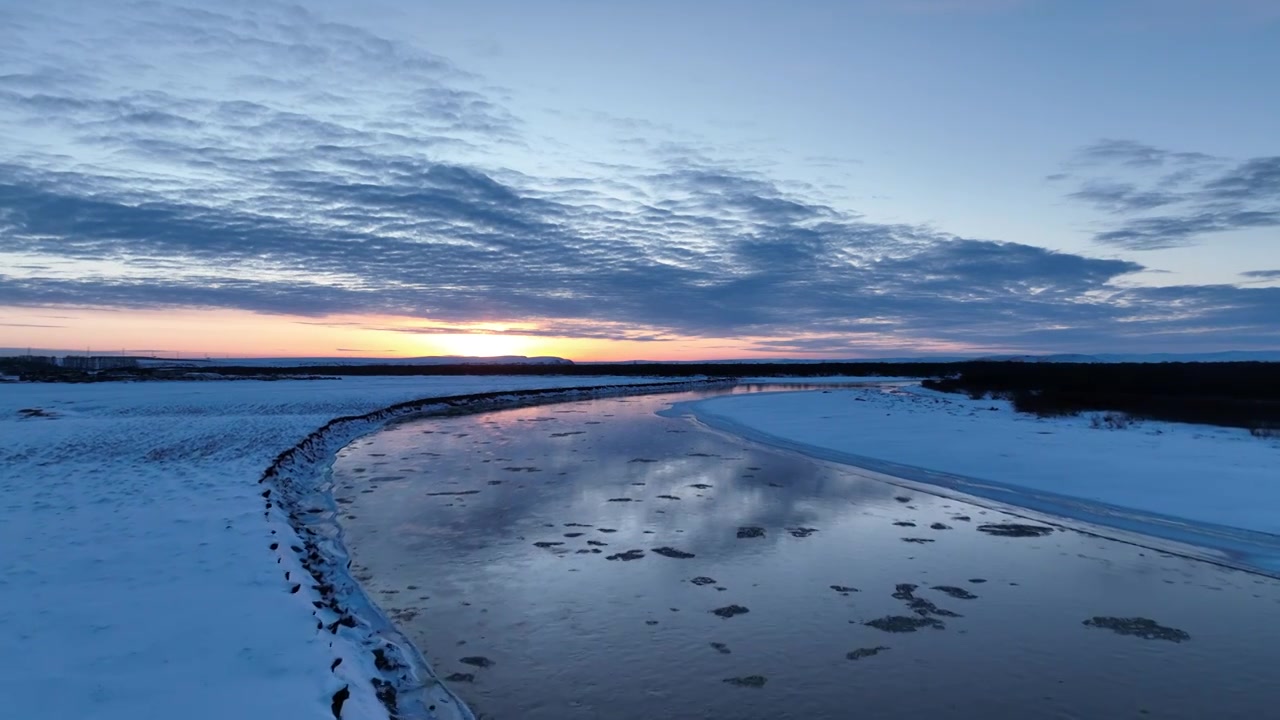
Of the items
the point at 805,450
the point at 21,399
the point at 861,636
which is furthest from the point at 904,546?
the point at 21,399

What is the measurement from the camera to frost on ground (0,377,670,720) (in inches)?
198

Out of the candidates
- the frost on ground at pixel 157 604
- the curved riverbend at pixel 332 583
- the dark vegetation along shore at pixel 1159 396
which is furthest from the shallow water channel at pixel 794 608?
the dark vegetation along shore at pixel 1159 396

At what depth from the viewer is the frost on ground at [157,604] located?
5.02m

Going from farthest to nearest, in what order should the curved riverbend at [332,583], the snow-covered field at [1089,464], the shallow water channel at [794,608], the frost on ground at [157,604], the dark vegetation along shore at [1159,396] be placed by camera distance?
the dark vegetation along shore at [1159,396], the snow-covered field at [1089,464], the shallow water channel at [794,608], the curved riverbend at [332,583], the frost on ground at [157,604]

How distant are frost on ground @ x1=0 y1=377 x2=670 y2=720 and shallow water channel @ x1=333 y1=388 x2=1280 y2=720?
3.81ft

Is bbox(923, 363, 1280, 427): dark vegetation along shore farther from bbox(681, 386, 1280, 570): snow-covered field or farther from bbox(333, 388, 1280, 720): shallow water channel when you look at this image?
bbox(333, 388, 1280, 720): shallow water channel

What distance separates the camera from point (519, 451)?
20594 mm

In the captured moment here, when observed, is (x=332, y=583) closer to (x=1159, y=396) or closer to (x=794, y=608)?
(x=794, y=608)

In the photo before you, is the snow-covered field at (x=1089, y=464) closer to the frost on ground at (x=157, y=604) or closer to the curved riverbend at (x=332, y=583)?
the curved riverbend at (x=332, y=583)

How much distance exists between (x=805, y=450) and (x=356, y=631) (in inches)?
617

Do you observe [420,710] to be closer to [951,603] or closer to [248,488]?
[951,603]

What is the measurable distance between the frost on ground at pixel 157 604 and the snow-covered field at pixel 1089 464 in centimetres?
1122

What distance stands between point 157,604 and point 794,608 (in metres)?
6.22

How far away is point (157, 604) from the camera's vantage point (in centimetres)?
681
